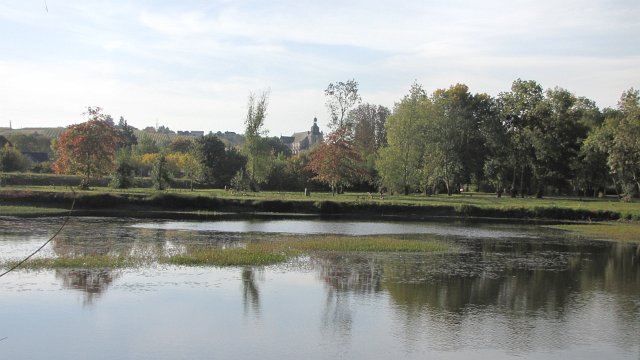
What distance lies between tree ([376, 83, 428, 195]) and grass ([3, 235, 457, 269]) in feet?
144

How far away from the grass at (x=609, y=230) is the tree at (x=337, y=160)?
91.7ft

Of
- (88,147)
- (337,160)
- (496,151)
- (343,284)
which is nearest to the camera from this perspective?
(343,284)

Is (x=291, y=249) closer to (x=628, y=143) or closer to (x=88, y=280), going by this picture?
(x=88, y=280)

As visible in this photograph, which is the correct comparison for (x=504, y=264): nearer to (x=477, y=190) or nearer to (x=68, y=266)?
(x=68, y=266)

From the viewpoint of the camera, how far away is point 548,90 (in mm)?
98500

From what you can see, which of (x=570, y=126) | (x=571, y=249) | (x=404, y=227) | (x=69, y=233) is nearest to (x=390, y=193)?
(x=570, y=126)

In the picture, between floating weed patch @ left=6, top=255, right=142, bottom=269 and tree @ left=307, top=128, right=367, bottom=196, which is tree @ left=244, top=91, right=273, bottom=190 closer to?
tree @ left=307, top=128, right=367, bottom=196

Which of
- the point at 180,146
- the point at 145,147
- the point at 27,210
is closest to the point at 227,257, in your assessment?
the point at 27,210

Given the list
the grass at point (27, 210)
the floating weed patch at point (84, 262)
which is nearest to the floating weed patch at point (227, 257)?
the floating weed patch at point (84, 262)

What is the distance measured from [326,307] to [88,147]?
181 feet

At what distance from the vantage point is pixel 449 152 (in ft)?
308

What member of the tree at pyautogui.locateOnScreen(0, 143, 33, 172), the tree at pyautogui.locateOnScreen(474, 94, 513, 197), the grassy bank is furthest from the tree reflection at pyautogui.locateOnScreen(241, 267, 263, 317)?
the tree at pyautogui.locateOnScreen(0, 143, 33, 172)

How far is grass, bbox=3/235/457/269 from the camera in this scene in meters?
27.6

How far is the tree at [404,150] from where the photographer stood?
8612 cm
